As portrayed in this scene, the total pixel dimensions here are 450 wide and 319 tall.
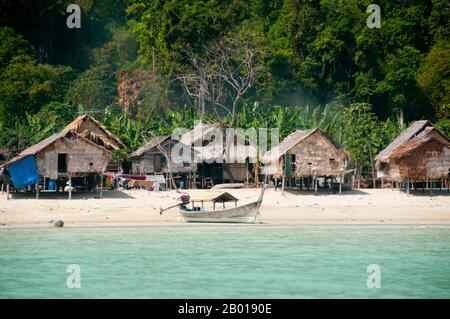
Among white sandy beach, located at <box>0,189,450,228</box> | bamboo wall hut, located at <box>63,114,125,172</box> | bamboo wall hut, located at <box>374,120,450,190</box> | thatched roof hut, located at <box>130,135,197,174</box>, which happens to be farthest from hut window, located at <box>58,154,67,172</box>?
bamboo wall hut, located at <box>374,120,450,190</box>

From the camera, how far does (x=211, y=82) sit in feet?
193

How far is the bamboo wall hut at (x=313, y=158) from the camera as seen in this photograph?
4384cm

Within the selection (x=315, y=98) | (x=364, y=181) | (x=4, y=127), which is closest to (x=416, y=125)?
(x=364, y=181)

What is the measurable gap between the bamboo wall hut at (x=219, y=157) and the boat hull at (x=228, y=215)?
40.1ft

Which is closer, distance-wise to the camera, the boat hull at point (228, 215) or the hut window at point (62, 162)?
the boat hull at point (228, 215)

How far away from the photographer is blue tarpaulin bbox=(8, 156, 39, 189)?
40.5 m

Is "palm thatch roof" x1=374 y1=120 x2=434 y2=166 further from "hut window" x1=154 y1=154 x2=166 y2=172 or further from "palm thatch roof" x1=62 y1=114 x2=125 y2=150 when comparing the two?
"palm thatch roof" x1=62 y1=114 x2=125 y2=150

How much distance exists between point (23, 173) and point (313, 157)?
1345 cm

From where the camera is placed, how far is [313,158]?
44031 millimetres

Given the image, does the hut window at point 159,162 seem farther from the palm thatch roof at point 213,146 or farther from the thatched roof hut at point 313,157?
the thatched roof hut at point 313,157

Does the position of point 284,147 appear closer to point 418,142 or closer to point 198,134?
point 198,134

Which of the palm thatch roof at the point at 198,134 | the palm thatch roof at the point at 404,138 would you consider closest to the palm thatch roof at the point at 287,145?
the palm thatch roof at the point at 404,138


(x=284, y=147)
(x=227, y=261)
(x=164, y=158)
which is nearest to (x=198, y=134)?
(x=164, y=158)

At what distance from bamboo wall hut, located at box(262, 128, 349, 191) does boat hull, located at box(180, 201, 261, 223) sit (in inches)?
335
